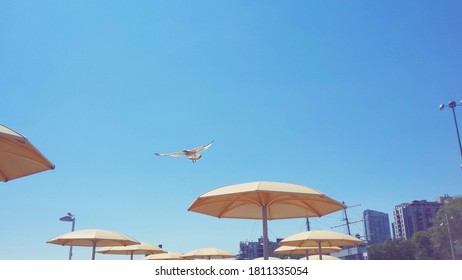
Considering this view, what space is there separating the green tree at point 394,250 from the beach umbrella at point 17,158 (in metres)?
61.5

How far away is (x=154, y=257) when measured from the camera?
19000mm

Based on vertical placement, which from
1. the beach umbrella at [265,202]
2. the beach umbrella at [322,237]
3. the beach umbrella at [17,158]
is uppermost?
Result: the beach umbrella at [17,158]

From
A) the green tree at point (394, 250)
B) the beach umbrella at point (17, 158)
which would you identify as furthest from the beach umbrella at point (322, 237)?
the green tree at point (394, 250)

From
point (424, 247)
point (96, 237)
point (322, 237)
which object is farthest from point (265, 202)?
point (424, 247)

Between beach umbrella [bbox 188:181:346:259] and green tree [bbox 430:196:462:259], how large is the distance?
51249 millimetres

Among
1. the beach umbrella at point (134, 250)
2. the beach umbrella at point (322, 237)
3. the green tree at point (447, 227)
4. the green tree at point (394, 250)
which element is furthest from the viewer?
the green tree at point (394, 250)

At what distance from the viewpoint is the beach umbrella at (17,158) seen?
20.2ft

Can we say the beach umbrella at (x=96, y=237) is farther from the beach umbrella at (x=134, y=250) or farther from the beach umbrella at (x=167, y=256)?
the beach umbrella at (x=167, y=256)

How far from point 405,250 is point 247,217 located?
58.7m

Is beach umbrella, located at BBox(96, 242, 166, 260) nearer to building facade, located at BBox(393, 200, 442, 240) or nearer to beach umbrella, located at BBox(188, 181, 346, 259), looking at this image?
beach umbrella, located at BBox(188, 181, 346, 259)

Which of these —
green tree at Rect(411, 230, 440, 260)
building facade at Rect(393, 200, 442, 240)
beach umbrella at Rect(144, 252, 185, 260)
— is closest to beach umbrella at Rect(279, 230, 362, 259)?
beach umbrella at Rect(144, 252, 185, 260)
